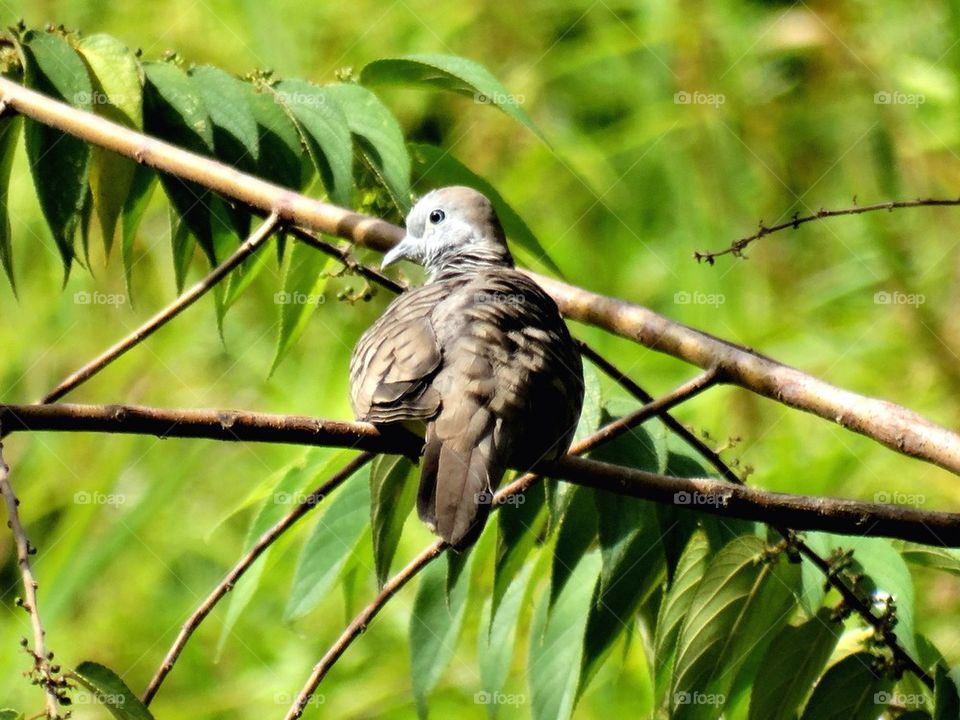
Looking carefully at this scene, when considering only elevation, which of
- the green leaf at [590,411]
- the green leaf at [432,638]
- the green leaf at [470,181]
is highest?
the green leaf at [470,181]

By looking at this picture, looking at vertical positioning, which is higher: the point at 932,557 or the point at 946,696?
the point at 932,557

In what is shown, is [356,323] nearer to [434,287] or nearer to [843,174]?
[843,174]

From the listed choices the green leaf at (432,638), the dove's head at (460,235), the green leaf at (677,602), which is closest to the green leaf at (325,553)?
the green leaf at (432,638)

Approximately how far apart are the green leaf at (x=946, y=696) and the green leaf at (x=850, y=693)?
0.14 m

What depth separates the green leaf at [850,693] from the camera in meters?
2.25

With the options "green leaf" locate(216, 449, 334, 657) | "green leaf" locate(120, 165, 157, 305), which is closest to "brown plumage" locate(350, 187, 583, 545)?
"green leaf" locate(216, 449, 334, 657)

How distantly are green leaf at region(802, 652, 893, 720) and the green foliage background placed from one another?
9.32 ft

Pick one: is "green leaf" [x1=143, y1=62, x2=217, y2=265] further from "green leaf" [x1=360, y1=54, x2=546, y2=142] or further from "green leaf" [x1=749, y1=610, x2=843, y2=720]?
"green leaf" [x1=749, y1=610, x2=843, y2=720]

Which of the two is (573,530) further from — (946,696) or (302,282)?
(302,282)

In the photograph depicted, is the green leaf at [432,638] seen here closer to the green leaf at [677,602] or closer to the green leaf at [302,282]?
the green leaf at [677,602]

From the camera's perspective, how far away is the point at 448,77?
273 cm

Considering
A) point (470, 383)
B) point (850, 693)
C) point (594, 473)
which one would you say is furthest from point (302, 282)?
point (850, 693)

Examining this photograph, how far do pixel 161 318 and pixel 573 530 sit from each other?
0.87 metres

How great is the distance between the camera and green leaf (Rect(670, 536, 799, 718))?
7.36 ft
